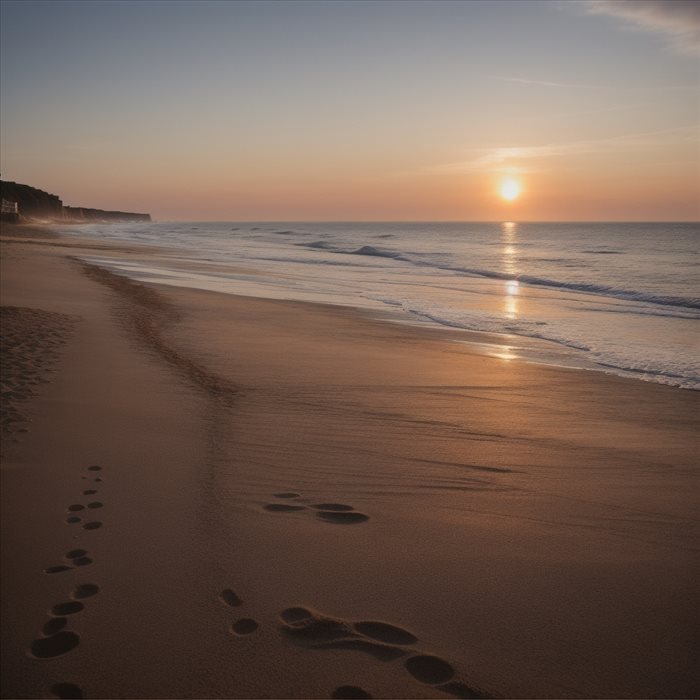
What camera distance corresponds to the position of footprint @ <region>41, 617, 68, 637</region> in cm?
282

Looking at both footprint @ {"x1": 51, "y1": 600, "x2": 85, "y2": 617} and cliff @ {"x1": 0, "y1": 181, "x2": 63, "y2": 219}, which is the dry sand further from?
cliff @ {"x1": 0, "y1": 181, "x2": 63, "y2": 219}

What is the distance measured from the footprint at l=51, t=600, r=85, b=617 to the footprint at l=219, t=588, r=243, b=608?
27.6 inches

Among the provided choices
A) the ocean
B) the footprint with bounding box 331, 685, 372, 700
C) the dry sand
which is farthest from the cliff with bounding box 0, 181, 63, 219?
the footprint with bounding box 331, 685, 372, 700

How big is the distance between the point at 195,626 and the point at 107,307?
10.9m

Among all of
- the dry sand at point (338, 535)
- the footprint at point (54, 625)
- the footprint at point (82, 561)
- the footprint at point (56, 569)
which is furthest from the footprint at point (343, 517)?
the footprint at point (54, 625)

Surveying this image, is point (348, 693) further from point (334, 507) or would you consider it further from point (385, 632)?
point (334, 507)

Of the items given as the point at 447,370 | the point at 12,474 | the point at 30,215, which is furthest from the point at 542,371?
the point at 30,215

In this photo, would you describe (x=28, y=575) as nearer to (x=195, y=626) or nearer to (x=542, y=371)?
(x=195, y=626)

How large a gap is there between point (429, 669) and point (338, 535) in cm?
127

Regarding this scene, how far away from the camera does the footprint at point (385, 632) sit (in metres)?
2.88

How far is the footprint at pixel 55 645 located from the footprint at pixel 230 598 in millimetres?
711

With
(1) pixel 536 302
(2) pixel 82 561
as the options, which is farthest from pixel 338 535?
(1) pixel 536 302

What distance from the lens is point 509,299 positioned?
2061cm

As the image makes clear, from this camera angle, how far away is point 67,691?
8.18 feet
